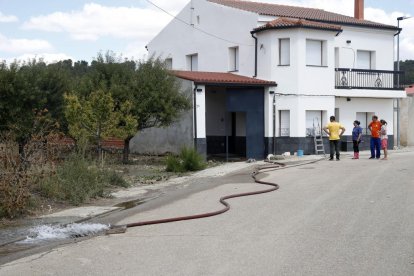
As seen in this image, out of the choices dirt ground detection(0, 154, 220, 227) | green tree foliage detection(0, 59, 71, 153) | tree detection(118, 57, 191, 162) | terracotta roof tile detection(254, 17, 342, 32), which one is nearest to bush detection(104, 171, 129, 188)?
dirt ground detection(0, 154, 220, 227)

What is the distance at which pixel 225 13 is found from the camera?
101 feet

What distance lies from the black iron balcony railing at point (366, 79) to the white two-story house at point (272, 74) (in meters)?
0.05

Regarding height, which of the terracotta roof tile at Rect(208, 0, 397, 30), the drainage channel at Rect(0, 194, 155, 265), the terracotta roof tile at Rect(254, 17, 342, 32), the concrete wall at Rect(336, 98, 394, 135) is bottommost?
the drainage channel at Rect(0, 194, 155, 265)

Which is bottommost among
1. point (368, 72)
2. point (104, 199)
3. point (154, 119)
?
point (104, 199)

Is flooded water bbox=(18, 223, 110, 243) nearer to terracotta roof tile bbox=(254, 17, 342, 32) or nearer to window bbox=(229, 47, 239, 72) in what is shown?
terracotta roof tile bbox=(254, 17, 342, 32)

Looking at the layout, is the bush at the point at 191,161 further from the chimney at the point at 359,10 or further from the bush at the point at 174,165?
the chimney at the point at 359,10

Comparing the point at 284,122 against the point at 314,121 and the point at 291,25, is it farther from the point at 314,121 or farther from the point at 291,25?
the point at 291,25

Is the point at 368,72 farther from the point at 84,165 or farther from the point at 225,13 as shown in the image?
the point at 84,165

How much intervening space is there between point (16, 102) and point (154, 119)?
18.7 feet

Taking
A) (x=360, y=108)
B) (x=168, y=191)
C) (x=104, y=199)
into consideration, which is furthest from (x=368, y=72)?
(x=104, y=199)

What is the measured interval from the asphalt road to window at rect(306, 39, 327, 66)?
14.7 m

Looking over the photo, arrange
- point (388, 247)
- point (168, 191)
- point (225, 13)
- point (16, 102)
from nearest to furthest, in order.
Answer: point (388, 247) < point (168, 191) < point (16, 102) < point (225, 13)

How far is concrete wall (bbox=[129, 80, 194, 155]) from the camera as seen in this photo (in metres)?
25.9

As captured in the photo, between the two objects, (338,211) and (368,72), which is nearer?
(338,211)
